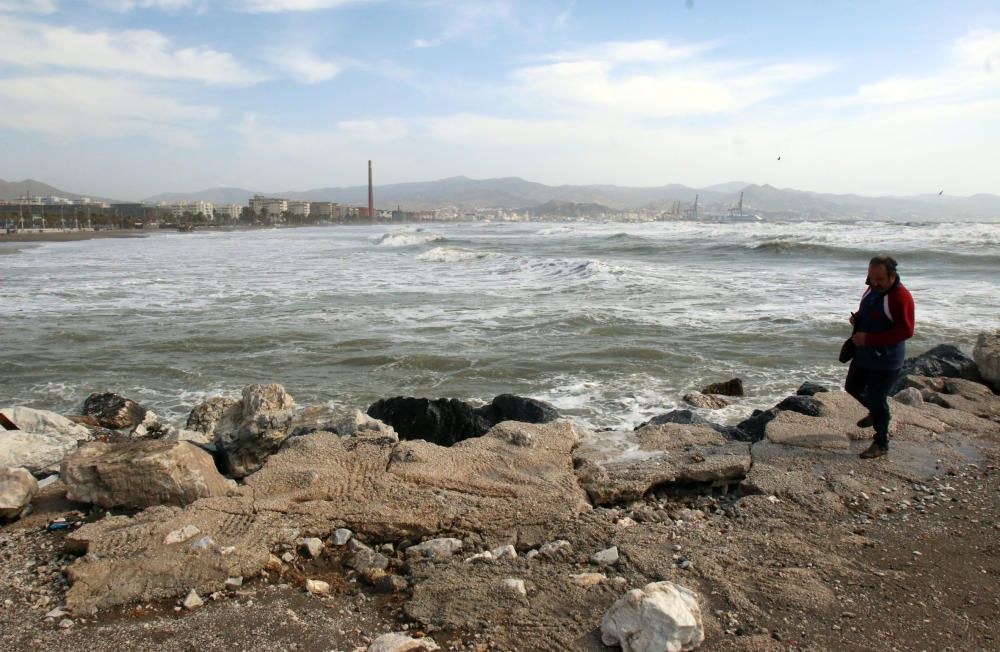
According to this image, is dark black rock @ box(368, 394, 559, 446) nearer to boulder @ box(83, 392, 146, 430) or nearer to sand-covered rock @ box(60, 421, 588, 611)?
sand-covered rock @ box(60, 421, 588, 611)

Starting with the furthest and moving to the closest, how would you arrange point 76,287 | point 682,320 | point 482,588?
point 76,287
point 682,320
point 482,588

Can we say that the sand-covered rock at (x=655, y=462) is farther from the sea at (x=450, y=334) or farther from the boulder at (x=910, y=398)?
the boulder at (x=910, y=398)

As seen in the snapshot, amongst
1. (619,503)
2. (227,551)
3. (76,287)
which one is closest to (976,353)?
(619,503)

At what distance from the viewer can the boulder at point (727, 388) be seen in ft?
25.4

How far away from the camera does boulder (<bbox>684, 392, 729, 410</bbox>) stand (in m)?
7.21

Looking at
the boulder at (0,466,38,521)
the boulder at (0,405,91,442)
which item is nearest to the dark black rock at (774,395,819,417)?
the boulder at (0,466,38,521)

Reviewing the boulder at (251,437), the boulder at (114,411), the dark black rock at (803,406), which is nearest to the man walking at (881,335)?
the dark black rock at (803,406)

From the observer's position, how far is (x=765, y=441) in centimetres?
472

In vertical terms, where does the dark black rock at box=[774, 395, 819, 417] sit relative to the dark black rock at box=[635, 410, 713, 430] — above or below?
above

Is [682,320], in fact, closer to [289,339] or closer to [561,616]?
[289,339]

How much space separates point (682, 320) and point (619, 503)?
9557mm

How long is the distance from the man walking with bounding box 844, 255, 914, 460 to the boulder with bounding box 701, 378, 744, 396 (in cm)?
308

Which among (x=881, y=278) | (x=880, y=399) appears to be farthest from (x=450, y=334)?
(x=881, y=278)

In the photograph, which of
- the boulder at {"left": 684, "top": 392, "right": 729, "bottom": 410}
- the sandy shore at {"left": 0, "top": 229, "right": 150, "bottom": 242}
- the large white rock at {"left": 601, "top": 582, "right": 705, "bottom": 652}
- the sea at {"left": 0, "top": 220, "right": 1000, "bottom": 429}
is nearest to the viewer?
the large white rock at {"left": 601, "top": 582, "right": 705, "bottom": 652}
